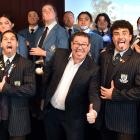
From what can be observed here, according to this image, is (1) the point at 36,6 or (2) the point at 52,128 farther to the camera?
(1) the point at 36,6

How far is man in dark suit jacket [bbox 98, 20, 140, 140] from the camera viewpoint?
2.42 m

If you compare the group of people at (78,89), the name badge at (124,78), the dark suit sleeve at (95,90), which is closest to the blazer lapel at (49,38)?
the group of people at (78,89)

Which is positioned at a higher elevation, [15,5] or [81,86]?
[15,5]

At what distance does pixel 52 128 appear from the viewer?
2639 millimetres

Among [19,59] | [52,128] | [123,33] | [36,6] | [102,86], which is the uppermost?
[36,6]

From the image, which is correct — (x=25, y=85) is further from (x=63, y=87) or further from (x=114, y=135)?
(x=114, y=135)

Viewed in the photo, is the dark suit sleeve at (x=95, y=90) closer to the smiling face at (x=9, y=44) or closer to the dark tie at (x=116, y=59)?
the dark tie at (x=116, y=59)

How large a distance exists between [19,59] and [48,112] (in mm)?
448

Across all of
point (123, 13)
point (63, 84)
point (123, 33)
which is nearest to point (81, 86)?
point (63, 84)

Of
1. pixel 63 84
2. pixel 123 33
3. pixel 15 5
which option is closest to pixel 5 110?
pixel 63 84

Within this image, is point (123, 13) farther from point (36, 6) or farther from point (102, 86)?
point (102, 86)

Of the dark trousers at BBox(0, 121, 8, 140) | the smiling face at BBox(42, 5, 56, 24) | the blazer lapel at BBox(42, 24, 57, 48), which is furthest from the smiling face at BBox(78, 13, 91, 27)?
the dark trousers at BBox(0, 121, 8, 140)

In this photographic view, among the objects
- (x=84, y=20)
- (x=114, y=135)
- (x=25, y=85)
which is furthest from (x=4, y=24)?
(x=114, y=135)

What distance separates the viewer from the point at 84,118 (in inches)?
103
